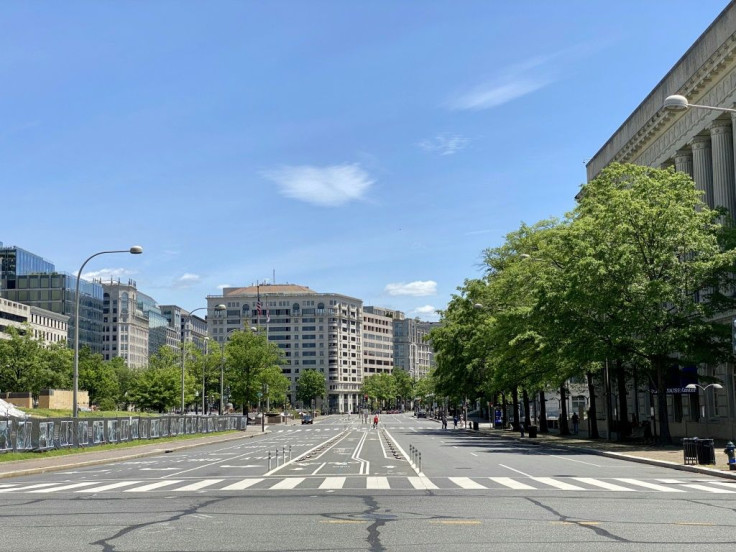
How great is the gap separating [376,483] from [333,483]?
1188mm

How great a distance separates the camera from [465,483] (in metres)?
23.6

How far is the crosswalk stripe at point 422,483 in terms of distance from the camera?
22.3 m

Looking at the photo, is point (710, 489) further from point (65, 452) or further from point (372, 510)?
point (65, 452)

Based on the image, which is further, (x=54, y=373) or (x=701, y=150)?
(x=54, y=373)

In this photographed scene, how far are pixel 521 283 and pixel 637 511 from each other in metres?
43.0

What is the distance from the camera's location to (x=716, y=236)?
147ft

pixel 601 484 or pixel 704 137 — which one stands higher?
pixel 704 137

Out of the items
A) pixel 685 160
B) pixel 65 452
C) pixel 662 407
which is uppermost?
pixel 685 160

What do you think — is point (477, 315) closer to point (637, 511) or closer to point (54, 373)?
point (54, 373)

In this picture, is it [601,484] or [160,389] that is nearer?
[601,484]

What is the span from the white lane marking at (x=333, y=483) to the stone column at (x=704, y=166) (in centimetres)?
3706

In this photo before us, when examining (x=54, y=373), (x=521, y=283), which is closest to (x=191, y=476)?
(x=521, y=283)

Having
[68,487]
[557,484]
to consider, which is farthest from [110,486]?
[557,484]

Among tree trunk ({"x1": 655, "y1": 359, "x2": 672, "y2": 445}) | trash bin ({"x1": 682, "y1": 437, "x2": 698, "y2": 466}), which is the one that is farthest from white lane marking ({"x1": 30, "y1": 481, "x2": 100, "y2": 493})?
tree trunk ({"x1": 655, "y1": 359, "x2": 672, "y2": 445})
